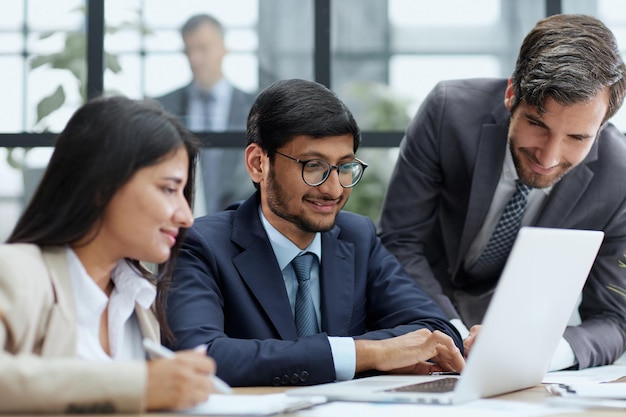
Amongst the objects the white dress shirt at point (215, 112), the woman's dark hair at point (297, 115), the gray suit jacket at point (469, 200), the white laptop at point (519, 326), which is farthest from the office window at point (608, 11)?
the white laptop at point (519, 326)

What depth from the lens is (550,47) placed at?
9.77 feet

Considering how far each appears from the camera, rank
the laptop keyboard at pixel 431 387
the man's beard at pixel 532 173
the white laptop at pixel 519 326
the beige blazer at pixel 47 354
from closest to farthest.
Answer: the beige blazer at pixel 47 354 → the white laptop at pixel 519 326 → the laptop keyboard at pixel 431 387 → the man's beard at pixel 532 173

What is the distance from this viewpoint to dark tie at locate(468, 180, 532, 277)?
10.4 feet

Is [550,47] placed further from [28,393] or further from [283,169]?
[28,393]

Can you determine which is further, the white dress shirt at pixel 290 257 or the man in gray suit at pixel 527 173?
the man in gray suit at pixel 527 173

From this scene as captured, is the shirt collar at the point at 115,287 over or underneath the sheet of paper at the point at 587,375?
over

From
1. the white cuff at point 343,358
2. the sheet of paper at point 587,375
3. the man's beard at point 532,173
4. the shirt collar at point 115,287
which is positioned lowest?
the sheet of paper at point 587,375

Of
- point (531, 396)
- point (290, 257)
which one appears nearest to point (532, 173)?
point (290, 257)

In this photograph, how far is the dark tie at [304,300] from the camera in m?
2.70

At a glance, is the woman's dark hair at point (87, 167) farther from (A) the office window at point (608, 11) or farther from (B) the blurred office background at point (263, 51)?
(A) the office window at point (608, 11)

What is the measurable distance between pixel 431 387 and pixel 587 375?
0.72 metres

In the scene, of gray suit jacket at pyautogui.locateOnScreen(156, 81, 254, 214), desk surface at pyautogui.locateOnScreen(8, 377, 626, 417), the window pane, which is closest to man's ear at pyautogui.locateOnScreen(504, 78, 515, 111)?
desk surface at pyautogui.locateOnScreen(8, 377, 626, 417)

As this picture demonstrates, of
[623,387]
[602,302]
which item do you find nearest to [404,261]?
[602,302]

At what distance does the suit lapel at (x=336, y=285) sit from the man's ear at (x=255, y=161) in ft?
0.80
